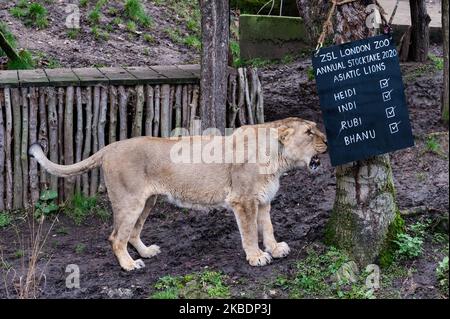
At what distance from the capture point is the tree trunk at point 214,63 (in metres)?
8.19

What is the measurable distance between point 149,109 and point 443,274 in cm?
415

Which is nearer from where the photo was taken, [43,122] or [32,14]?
[43,122]

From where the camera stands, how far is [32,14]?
547 inches

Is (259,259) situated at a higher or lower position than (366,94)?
lower

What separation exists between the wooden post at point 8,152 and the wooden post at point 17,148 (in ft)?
0.15

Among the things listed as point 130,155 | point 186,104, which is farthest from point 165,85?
point 130,155

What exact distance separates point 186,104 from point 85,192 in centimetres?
157

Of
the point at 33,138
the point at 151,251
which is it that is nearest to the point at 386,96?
the point at 151,251

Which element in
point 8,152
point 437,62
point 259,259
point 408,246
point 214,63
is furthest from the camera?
point 437,62

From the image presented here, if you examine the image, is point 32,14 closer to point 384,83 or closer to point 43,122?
point 43,122

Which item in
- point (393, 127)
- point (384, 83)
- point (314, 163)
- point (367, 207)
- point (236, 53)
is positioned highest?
point (236, 53)

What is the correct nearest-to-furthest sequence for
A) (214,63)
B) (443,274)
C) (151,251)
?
(443,274) → (151,251) → (214,63)
